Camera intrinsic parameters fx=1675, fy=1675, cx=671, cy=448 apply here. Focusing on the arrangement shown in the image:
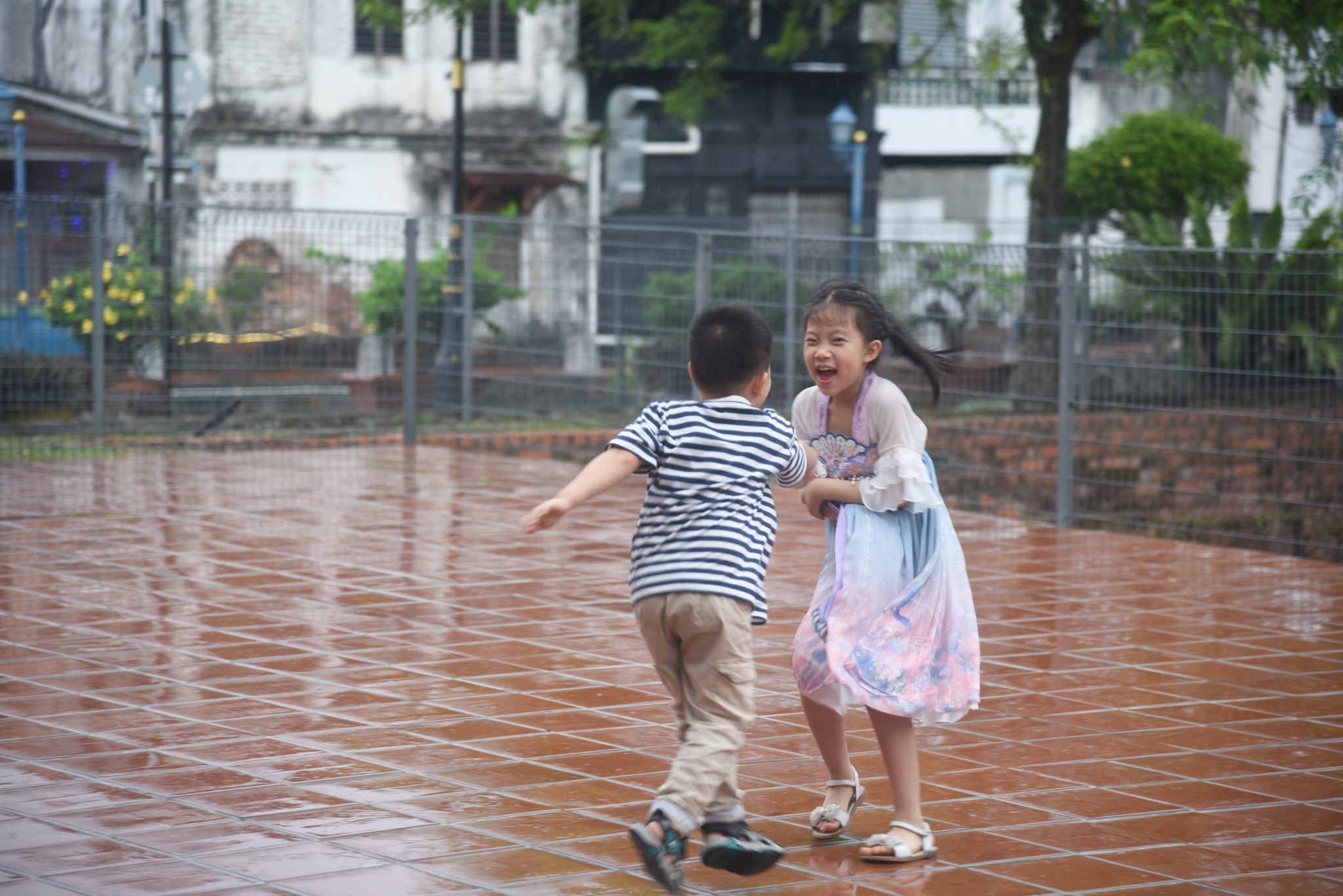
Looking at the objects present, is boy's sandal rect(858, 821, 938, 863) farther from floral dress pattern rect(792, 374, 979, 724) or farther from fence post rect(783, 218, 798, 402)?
fence post rect(783, 218, 798, 402)

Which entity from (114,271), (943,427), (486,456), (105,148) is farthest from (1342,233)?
(105,148)

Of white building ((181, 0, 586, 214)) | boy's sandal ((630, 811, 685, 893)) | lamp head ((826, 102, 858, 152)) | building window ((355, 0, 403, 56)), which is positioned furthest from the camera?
building window ((355, 0, 403, 56))

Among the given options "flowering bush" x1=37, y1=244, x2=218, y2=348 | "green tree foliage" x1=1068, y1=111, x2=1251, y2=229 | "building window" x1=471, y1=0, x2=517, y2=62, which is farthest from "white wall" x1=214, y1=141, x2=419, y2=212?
"flowering bush" x1=37, y1=244, x2=218, y2=348

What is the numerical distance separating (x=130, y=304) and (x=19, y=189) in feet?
33.6

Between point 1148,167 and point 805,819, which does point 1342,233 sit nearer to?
point 1148,167

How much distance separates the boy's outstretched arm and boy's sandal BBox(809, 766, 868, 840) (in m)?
0.96

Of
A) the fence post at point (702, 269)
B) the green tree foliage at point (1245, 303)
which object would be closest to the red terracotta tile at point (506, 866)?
the green tree foliage at point (1245, 303)

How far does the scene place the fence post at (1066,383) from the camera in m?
9.48

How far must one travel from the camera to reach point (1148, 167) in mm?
21688

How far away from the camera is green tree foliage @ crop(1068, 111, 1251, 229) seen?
71.3 ft

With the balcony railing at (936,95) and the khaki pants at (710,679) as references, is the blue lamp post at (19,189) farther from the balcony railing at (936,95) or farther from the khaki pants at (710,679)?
the balcony railing at (936,95)

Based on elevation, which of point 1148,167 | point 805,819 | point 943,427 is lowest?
point 805,819

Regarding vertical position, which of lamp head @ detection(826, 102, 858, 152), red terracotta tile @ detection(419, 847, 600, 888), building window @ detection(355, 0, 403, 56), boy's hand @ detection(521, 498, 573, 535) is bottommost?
red terracotta tile @ detection(419, 847, 600, 888)

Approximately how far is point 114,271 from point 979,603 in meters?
8.28
